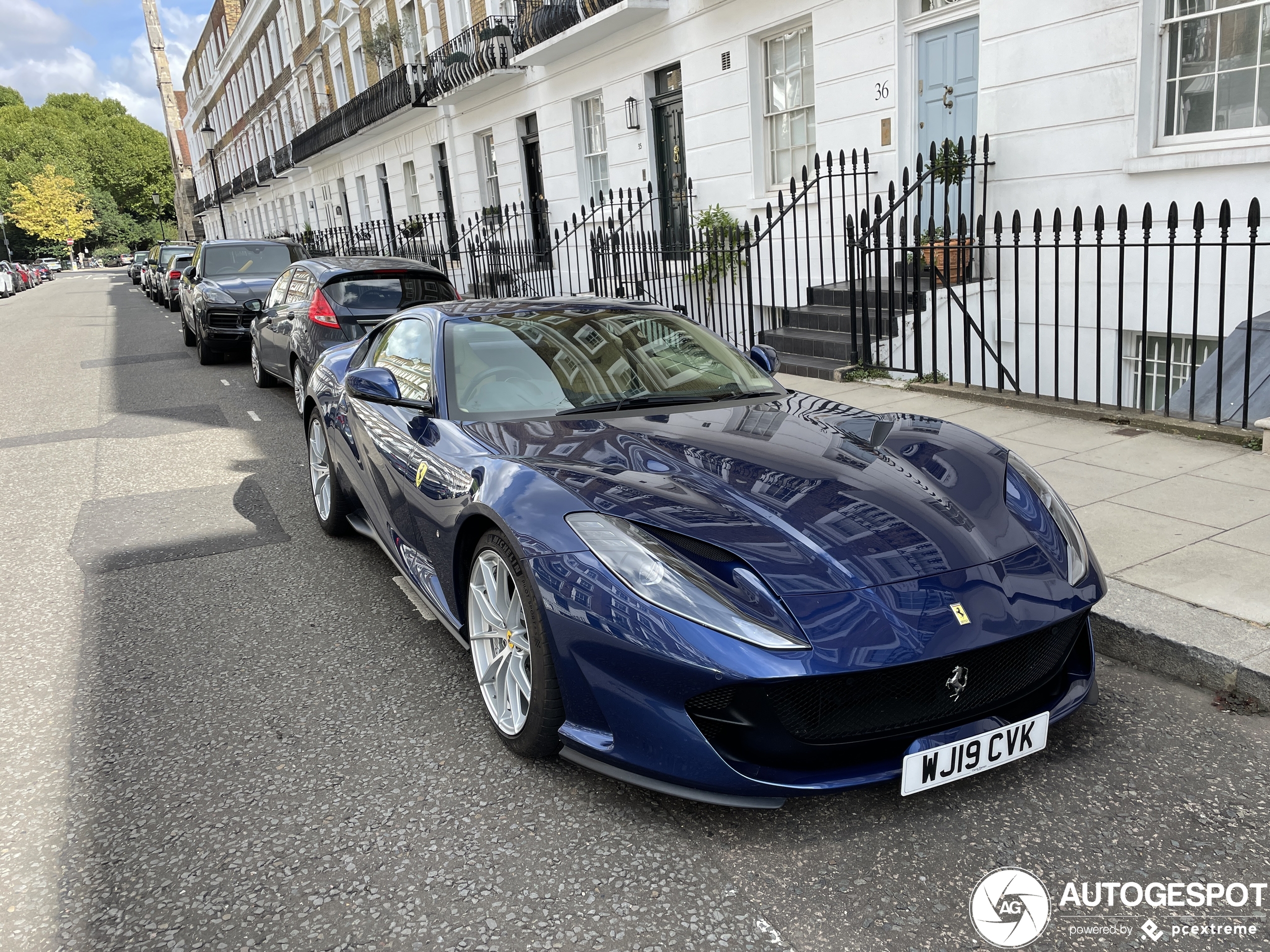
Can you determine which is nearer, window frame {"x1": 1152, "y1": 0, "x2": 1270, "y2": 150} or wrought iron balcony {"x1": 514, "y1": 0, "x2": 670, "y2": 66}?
window frame {"x1": 1152, "y1": 0, "x2": 1270, "y2": 150}

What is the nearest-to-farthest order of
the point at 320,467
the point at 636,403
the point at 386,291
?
1. the point at 636,403
2. the point at 320,467
3. the point at 386,291

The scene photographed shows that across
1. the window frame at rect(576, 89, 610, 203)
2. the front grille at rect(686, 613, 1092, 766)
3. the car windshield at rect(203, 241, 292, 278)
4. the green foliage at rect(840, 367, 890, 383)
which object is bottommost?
the green foliage at rect(840, 367, 890, 383)

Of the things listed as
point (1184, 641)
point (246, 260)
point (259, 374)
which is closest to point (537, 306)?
point (1184, 641)

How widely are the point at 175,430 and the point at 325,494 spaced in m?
4.44

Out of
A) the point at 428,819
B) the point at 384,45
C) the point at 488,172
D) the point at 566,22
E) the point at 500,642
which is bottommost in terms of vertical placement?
the point at 428,819

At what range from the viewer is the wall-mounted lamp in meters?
14.4

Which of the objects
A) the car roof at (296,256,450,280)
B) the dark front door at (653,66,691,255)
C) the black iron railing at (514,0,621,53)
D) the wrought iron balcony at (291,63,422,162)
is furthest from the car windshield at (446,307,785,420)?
the wrought iron balcony at (291,63,422,162)

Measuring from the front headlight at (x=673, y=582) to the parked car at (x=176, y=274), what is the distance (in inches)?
876

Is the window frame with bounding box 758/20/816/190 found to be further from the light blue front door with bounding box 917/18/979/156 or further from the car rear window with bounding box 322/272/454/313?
the car rear window with bounding box 322/272/454/313

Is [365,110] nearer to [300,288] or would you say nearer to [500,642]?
[300,288]

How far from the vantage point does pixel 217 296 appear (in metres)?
13.4

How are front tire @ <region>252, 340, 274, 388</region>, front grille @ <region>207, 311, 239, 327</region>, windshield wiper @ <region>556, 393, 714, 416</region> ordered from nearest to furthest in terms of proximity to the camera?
windshield wiper @ <region>556, 393, 714, 416</region>, front tire @ <region>252, 340, 274, 388</region>, front grille @ <region>207, 311, 239, 327</region>

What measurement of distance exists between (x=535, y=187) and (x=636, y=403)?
53.4 ft

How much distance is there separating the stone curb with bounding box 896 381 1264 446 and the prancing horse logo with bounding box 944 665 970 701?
13.9 feet
